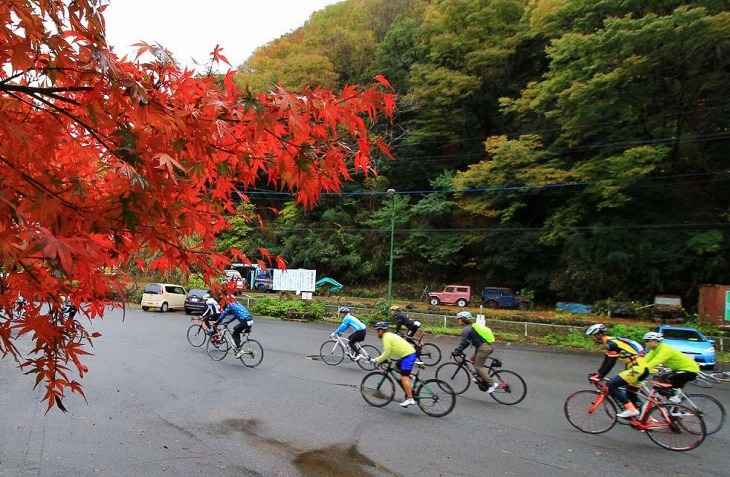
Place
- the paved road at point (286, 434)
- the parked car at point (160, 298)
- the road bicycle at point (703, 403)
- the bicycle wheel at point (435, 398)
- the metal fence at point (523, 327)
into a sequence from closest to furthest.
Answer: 1. the paved road at point (286, 434)
2. the road bicycle at point (703, 403)
3. the bicycle wheel at point (435, 398)
4. the metal fence at point (523, 327)
5. the parked car at point (160, 298)

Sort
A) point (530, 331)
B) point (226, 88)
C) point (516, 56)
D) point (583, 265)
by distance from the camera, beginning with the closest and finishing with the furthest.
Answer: point (226, 88), point (530, 331), point (583, 265), point (516, 56)

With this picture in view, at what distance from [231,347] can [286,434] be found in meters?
6.17

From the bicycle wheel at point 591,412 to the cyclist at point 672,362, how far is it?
0.86 meters

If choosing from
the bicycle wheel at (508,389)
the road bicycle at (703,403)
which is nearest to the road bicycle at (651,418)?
the road bicycle at (703,403)

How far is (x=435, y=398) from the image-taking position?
7672mm

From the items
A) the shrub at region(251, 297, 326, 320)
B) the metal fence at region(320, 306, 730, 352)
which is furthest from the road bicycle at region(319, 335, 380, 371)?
the shrub at region(251, 297, 326, 320)

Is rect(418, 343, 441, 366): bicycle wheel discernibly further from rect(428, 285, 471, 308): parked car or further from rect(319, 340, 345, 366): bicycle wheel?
rect(428, 285, 471, 308): parked car

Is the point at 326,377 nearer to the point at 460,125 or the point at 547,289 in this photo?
the point at 547,289

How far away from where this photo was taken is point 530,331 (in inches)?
774

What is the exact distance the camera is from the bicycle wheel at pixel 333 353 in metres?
12.1

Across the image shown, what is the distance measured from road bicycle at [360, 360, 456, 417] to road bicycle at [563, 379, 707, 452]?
1.91 metres

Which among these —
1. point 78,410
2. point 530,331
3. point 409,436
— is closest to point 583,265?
point 530,331

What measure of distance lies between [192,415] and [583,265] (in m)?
27.0

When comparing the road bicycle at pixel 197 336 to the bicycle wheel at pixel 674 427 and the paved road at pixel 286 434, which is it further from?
the bicycle wheel at pixel 674 427
